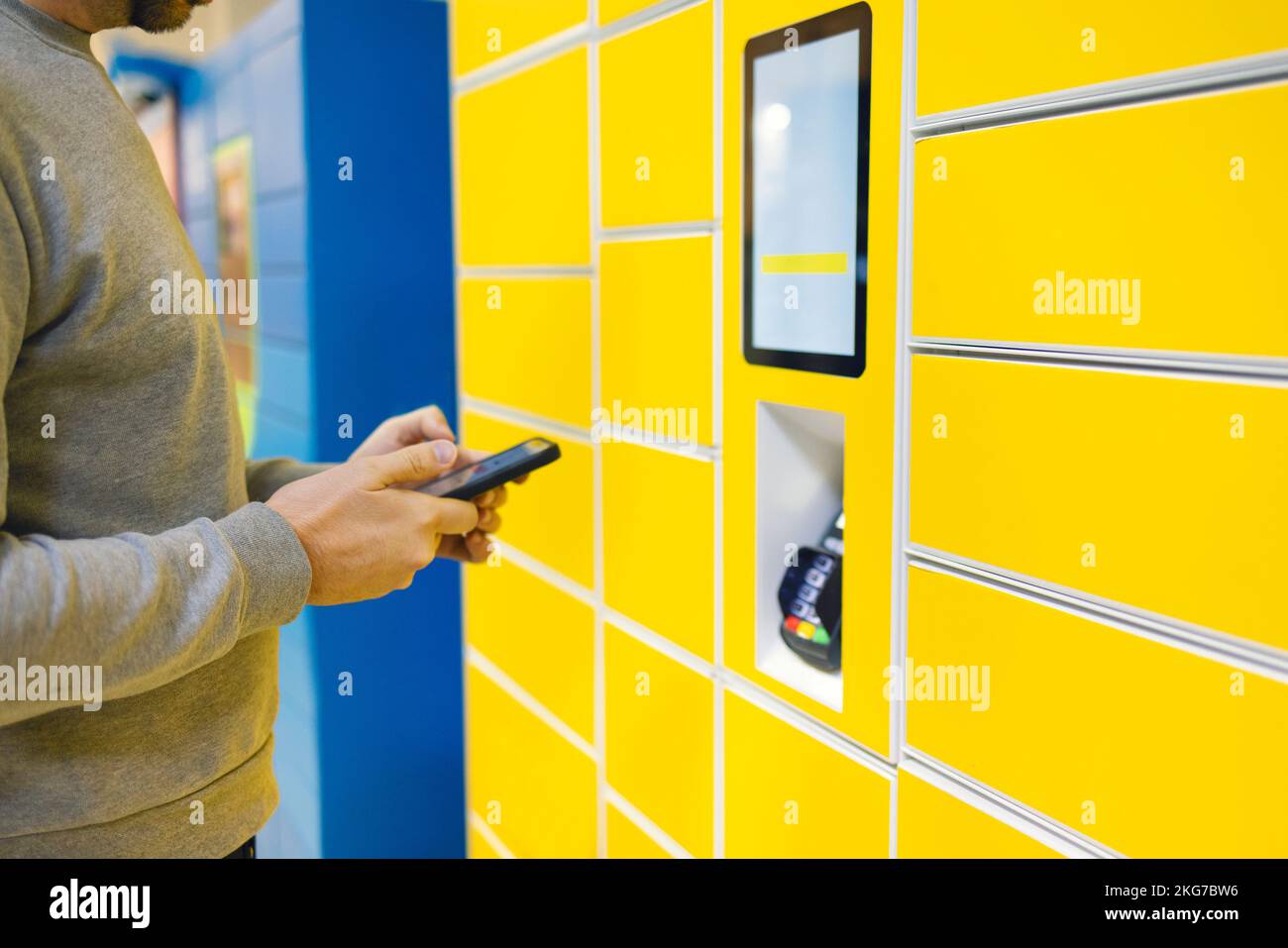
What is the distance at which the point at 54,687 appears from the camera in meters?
0.96

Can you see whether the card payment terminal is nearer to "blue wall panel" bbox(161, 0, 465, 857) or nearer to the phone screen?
the phone screen

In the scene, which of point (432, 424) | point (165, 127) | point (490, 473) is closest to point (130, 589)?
point (490, 473)

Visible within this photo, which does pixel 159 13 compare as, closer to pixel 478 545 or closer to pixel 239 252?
pixel 478 545

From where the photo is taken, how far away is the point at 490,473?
145 centimetres

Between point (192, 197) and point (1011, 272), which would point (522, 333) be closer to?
point (1011, 272)

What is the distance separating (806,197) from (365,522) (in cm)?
82

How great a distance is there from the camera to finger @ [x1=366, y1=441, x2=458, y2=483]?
4.09ft

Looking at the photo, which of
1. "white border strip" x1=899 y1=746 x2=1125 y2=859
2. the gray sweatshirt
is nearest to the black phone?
the gray sweatshirt

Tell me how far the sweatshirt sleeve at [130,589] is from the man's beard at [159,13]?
1.10 feet

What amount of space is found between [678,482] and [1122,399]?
939 mm

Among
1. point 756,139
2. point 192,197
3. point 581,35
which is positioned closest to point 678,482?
point 756,139

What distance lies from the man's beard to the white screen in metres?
0.82

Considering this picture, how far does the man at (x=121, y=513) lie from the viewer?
979mm

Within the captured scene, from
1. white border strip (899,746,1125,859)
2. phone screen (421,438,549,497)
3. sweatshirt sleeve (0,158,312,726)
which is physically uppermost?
phone screen (421,438,549,497)
